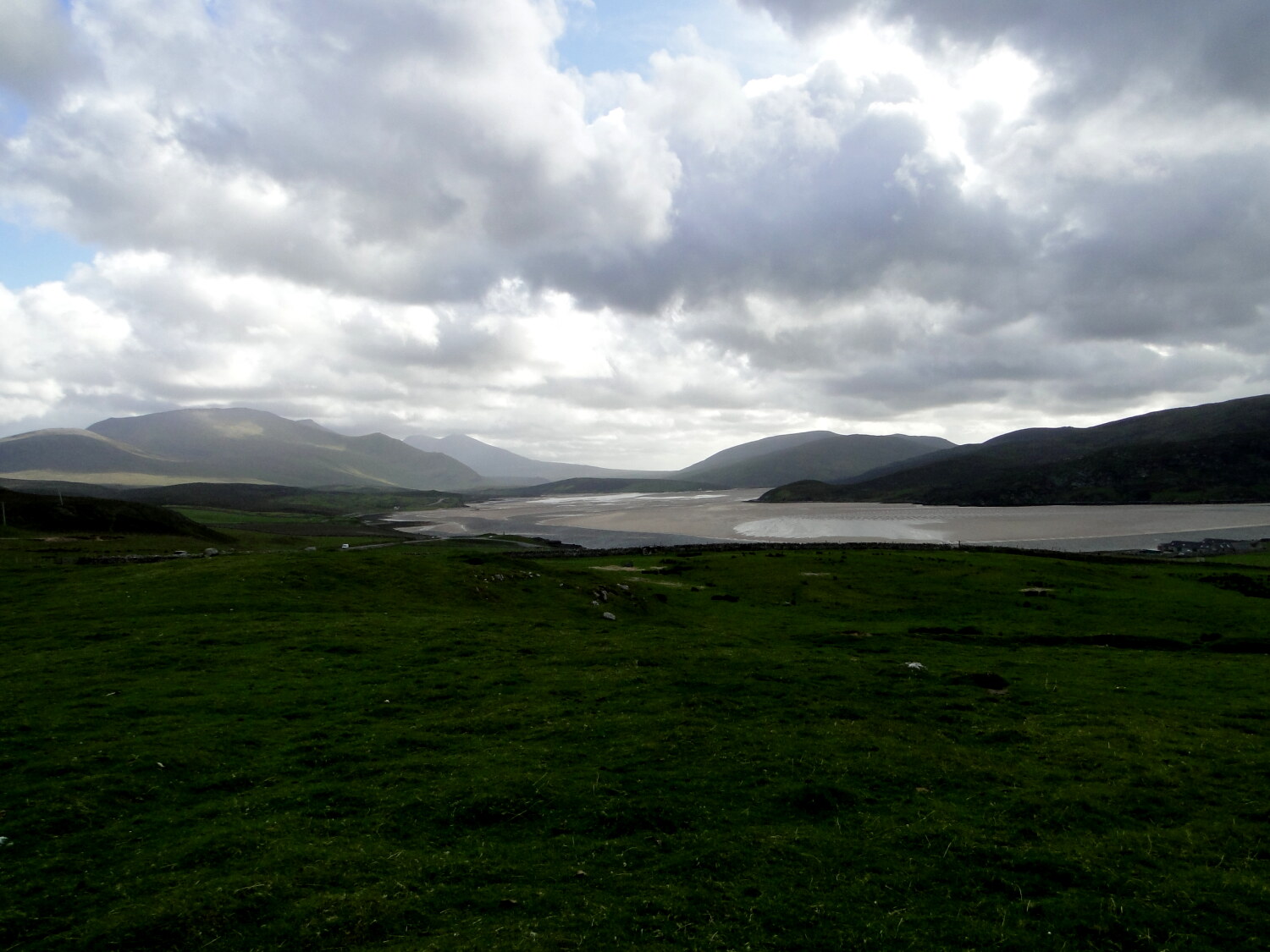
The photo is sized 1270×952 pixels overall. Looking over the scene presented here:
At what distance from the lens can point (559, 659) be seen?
79.8 feet

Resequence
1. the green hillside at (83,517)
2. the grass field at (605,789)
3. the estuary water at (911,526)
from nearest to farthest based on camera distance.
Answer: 1. the grass field at (605,789)
2. the green hillside at (83,517)
3. the estuary water at (911,526)

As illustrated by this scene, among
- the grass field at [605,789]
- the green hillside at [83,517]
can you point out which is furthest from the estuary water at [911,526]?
the grass field at [605,789]

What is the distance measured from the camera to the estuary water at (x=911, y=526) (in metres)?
106

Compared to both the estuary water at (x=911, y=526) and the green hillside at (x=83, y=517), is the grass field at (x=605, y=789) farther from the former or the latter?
the estuary water at (x=911, y=526)

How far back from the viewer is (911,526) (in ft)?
421

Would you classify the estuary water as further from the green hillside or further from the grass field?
the grass field

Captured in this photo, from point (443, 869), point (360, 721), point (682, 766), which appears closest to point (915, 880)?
point (682, 766)

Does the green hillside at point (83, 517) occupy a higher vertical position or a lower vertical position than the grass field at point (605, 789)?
higher

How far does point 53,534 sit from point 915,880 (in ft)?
273

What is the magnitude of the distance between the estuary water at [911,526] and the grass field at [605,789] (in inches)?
2992

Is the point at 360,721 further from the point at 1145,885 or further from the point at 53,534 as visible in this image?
the point at 53,534

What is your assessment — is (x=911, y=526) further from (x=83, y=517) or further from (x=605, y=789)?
(x=83, y=517)

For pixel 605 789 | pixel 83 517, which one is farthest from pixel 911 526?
pixel 83 517

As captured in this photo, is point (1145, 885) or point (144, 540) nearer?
point (1145, 885)
